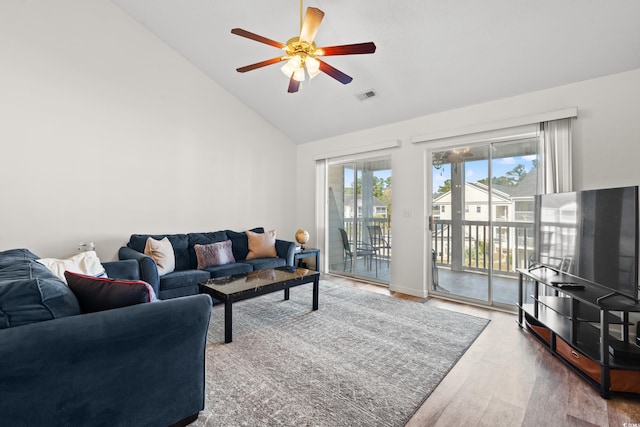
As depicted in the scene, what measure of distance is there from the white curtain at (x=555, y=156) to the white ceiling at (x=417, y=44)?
45 centimetres

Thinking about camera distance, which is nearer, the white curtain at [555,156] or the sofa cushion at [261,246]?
the white curtain at [555,156]

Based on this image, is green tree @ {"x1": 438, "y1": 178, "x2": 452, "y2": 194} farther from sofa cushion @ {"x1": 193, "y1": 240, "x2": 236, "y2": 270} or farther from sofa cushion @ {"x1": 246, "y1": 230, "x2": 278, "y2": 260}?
sofa cushion @ {"x1": 193, "y1": 240, "x2": 236, "y2": 270}

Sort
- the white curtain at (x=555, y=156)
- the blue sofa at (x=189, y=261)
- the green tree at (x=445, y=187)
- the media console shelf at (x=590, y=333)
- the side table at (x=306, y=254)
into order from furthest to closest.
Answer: the side table at (x=306, y=254), the green tree at (x=445, y=187), the blue sofa at (x=189, y=261), the white curtain at (x=555, y=156), the media console shelf at (x=590, y=333)

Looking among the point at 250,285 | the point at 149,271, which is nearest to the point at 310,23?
the point at 250,285

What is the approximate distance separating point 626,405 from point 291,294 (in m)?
3.09

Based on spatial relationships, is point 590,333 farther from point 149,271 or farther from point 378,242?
point 149,271

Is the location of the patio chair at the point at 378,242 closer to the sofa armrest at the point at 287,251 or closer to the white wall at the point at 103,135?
the sofa armrest at the point at 287,251

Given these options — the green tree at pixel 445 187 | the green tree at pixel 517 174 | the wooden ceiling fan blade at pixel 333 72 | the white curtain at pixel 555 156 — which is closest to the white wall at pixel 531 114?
the white curtain at pixel 555 156

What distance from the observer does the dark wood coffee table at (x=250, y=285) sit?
8.37 feet

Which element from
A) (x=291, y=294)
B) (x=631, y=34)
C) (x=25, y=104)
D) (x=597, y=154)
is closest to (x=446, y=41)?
(x=631, y=34)

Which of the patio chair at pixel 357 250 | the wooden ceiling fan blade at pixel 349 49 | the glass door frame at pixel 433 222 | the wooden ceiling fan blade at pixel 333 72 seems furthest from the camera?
the patio chair at pixel 357 250

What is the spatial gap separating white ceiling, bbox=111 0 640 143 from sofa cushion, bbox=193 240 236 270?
241cm

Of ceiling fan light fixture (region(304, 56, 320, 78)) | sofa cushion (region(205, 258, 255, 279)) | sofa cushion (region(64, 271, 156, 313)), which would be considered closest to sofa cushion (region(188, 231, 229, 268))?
sofa cushion (region(205, 258, 255, 279))

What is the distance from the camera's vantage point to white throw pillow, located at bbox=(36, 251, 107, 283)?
2.21 metres
